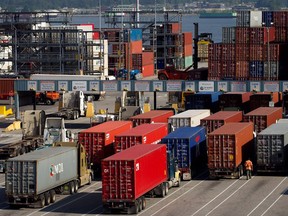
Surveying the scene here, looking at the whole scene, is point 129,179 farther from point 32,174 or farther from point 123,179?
point 32,174

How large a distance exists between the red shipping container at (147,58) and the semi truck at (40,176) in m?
82.4

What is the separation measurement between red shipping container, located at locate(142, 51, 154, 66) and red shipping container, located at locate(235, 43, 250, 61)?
50450mm

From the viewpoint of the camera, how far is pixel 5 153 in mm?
62312

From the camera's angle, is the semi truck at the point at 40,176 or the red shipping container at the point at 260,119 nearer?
the semi truck at the point at 40,176

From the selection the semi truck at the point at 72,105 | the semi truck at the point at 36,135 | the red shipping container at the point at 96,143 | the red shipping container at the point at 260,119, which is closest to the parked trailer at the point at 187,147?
the red shipping container at the point at 96,143

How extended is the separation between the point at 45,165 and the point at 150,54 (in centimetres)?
8962

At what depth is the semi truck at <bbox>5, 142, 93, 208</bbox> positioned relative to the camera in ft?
162

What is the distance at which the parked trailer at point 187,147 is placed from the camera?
184ft

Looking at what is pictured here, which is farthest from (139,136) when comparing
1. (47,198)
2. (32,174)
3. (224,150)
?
(32,174)

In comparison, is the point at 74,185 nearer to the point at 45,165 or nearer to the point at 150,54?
the point at 45,165

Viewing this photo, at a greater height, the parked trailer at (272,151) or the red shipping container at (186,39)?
the red shipping container at (186,39)

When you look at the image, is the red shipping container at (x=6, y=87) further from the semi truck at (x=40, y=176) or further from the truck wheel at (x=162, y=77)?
the semi truck at (x=40, y=176)

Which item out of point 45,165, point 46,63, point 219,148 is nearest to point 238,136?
point 219,148

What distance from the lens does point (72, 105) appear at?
91.8 m
